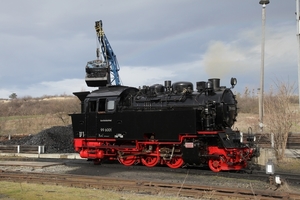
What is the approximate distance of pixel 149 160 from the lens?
1357 centimetres

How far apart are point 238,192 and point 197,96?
5450 millimetres

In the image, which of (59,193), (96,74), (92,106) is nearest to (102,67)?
(96,74)

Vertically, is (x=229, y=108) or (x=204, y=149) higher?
(x=229, y=108)

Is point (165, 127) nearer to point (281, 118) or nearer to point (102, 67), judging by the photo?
point (281, 118)

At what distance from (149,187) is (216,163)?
4022mm

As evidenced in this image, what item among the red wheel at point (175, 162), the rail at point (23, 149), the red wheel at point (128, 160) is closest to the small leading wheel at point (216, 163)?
the red wheel at point (175, 162)

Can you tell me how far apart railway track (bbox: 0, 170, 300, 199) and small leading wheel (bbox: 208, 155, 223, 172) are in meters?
3.19

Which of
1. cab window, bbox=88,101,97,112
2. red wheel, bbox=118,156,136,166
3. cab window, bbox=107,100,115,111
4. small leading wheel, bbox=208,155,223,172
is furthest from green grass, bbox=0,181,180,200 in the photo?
cab window, bbox=88,101,97,112

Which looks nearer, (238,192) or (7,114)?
(238,192)

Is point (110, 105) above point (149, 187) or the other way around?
above

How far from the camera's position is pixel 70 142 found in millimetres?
23578

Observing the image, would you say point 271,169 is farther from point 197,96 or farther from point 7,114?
point 7,114

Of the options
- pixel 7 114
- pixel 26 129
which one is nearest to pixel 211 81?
pixel 26 129

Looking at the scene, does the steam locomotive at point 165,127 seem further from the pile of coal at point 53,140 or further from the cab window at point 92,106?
the pile of coal at point 53,140
